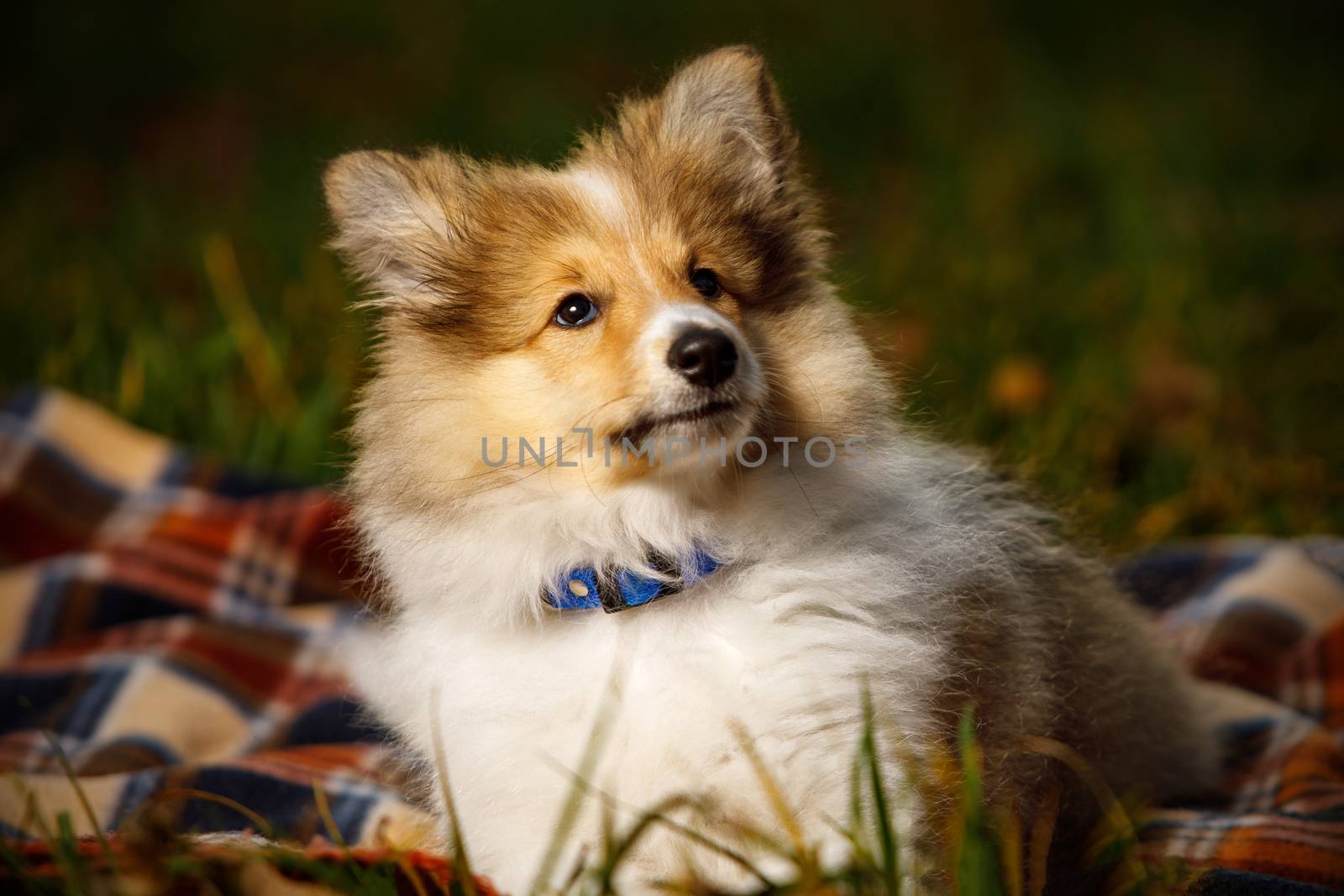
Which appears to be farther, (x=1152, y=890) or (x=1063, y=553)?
(x=1063, y=553)

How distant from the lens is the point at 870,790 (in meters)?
1.83

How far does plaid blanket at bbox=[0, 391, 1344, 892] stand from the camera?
2.57 meters

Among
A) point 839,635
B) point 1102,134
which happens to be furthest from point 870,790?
point 1102,134

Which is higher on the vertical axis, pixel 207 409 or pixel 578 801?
pixel 207 409

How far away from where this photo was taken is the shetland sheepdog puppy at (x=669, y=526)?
6.19 feet

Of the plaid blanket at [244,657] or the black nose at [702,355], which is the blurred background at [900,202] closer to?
the plaid blanket at [244,657]

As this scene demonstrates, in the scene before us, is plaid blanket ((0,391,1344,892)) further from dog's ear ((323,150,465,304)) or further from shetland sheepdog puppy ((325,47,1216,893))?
dog's ear ((323,150,465,304))

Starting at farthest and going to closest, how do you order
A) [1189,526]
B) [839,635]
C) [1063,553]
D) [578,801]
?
[1189,526] → [1063,553] → [839,635] → [578,801]

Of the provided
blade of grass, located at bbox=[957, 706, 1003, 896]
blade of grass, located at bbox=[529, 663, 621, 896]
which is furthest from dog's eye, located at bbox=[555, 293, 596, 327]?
blade of grass, located at bbox=[957, 706, 1003, 896]

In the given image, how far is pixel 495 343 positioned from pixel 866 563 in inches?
32.7

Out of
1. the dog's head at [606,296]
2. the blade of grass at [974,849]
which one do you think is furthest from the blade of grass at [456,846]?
the blade of grass at [974,849]

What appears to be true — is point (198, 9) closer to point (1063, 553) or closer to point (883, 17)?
point (883, 17)

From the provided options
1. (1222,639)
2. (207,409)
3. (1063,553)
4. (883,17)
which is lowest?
(1222,639)

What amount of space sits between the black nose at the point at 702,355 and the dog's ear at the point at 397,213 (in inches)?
25.1
